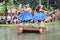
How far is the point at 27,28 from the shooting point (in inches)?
561

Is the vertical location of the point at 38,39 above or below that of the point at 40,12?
below

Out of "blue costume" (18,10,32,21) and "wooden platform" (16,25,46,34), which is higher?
"blue costume" (18,10,32,21)

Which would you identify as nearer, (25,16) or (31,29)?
(31,29)

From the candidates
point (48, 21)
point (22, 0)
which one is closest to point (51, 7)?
point (22, 0)

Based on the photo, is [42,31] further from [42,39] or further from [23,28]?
[42,39]

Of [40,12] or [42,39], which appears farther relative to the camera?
[40,12]

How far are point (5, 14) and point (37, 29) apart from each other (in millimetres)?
8778

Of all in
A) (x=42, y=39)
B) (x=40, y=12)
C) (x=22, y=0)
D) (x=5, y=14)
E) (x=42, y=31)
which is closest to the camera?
(x=42, y=39)

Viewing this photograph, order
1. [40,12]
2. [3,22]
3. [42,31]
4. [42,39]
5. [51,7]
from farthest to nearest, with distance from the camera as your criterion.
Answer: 1. [51,7]
2. [3,22]
3. [40,12]
4. [42,31]
5. [42,39]

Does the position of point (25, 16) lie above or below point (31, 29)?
above

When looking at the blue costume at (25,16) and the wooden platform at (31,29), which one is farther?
the blue costume at (25,16)

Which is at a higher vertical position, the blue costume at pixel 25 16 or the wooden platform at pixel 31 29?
the blue costume at pixel 25 16

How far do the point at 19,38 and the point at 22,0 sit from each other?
736 inches

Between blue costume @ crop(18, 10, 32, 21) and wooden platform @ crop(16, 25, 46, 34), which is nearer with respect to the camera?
wooden platform @ crop(16, 25, 46, 34)
